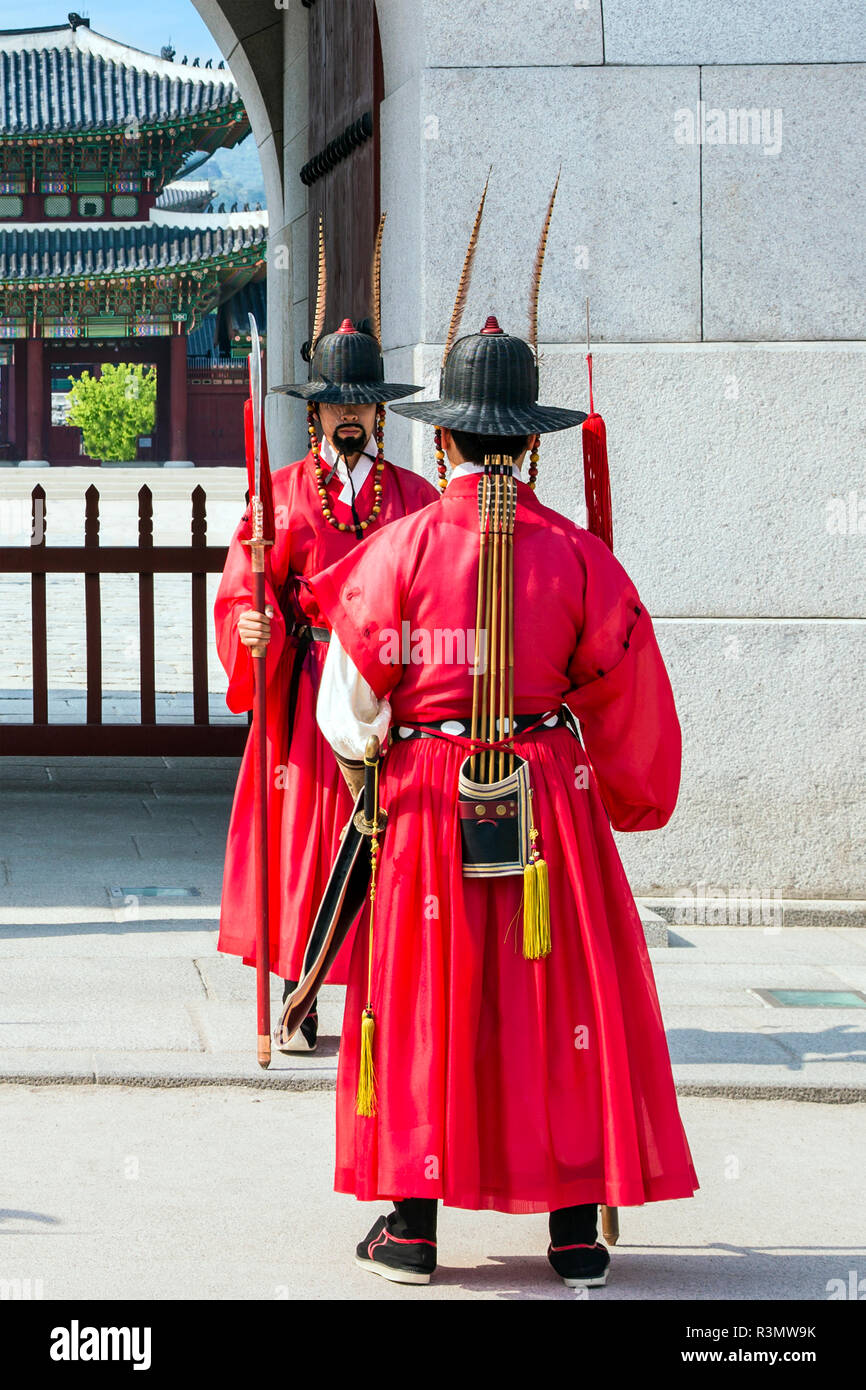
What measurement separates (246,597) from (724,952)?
2173mm

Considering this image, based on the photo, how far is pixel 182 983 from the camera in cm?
512

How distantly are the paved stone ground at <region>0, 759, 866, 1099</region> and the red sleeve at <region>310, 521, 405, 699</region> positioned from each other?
1525 millimetres

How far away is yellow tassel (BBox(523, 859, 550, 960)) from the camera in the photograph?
3207mm

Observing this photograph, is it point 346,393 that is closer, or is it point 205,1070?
point 205,1070

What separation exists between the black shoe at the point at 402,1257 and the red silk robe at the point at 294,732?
122 centimetres

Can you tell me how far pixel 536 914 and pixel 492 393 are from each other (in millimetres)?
971

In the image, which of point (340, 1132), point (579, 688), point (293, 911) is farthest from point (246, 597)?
point (340, 1132)

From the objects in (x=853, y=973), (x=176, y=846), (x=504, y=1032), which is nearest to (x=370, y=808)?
(x=504, y=1032)

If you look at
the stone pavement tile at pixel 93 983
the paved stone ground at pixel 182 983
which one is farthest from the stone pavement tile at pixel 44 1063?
the stone pavement tile at pixel 93 983

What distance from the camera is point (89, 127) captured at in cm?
4153

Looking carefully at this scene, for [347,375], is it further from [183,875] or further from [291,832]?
[183,875]

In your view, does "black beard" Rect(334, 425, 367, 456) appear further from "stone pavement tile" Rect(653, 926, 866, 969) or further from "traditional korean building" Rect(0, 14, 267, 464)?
"traditional korean building" Rect(0, 14, 267, 464)

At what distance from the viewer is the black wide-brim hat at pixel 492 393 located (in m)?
3.30

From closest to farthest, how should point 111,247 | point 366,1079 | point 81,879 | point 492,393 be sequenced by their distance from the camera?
point 366,1079 < point 492,393 < point 81,879 < point 111,247
